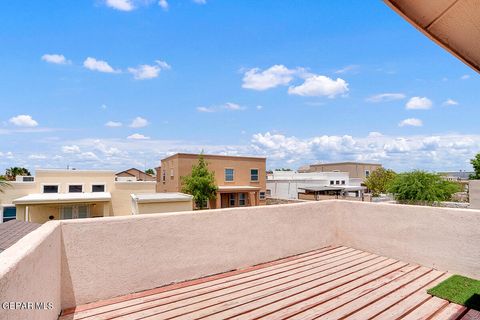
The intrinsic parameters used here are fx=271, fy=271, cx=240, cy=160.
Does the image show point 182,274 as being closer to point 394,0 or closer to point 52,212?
point 394,0

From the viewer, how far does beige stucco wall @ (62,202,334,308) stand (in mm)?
3636

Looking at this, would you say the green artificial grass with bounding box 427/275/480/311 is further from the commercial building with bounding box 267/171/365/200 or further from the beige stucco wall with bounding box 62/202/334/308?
the commercial building with bounding box 267/171/365/200

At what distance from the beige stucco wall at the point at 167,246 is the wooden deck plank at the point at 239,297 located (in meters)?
0.81

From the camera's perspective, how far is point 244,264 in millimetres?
5043

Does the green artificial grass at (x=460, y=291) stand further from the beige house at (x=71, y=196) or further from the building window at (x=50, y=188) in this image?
the building window at (x=50, y=188)

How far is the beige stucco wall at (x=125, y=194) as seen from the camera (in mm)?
22500

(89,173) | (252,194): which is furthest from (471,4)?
(252,194)

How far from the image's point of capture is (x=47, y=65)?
49.5ft

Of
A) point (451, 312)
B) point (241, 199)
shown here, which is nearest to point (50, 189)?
point (241, 199)

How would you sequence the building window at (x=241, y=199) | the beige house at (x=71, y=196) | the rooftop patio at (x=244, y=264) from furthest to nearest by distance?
the building window at (x=241, y=199) < the beige house at (x=71, y=196) < the rooftop patio at (x=244, y=264)

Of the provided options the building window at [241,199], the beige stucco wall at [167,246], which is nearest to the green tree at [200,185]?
the building window at [241,199]

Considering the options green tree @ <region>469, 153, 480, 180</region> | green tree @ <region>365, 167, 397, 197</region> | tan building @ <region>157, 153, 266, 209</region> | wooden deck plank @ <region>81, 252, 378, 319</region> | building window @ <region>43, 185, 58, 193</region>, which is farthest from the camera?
green tree @ <region>365, 167, 397, 197</region>

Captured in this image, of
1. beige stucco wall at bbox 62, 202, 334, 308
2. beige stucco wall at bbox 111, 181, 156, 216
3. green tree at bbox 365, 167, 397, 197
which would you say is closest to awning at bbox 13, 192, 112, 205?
beige stucco wall at bbox 111, 181, 156, 216

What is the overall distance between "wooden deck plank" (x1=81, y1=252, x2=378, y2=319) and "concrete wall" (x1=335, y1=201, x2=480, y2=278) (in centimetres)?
53
